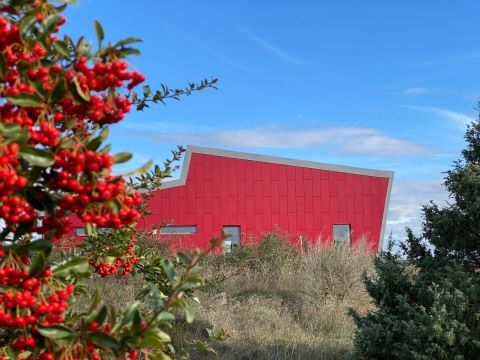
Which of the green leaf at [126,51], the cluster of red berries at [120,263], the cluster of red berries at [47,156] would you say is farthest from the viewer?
the cluster of red berries at [120,263]

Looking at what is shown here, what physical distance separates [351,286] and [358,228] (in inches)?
506

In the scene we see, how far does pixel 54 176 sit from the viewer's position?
163cm

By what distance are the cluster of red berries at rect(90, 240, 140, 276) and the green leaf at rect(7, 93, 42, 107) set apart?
6.49ft

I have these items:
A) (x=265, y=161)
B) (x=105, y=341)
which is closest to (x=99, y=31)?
(x=105, y=341)

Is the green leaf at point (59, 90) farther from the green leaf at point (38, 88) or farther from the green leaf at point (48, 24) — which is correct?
the green leaf at point (48, 24)

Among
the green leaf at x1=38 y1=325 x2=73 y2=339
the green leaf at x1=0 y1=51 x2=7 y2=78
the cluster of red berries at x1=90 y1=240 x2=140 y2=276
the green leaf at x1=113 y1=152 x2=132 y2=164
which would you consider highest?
the green leaf at x1=0 y1=51 x2=7 y2=78

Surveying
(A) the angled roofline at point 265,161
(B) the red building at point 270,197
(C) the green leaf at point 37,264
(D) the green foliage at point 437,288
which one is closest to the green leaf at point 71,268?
(C) the green leaf at point 37,264

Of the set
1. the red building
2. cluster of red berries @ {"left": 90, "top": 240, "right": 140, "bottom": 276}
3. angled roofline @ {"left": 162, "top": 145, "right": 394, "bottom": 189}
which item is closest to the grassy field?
cluster of red berries @ {"left": 90, "top": 240, "right": 140, "bottom": 276}

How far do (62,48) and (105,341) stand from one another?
91 cm

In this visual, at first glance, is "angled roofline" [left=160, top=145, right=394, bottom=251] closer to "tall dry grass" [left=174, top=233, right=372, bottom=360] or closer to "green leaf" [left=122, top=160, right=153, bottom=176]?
"tall dry grass" [left=174, top=233, right=372, bottom=360]

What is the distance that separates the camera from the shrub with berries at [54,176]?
5.02 feet

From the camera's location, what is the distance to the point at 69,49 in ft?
5.85

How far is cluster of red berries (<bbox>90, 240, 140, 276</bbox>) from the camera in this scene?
11.1ft

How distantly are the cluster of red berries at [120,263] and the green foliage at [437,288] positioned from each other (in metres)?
2.86
